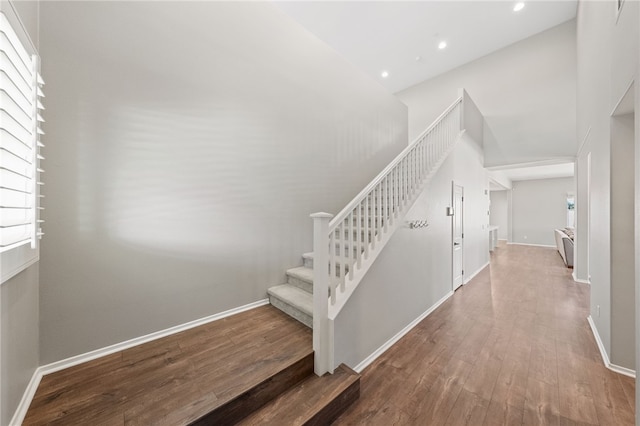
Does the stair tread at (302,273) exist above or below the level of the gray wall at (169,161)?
below

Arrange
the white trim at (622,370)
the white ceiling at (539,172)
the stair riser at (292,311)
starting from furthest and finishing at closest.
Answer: the white ceiling at (539,172), the stair riser at (292,311), the white trim at (622,370)

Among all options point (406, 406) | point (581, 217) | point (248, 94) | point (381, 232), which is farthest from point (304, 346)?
point (581, 217)

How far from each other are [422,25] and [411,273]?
5.34 meters

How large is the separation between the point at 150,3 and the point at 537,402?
4567 millimetres

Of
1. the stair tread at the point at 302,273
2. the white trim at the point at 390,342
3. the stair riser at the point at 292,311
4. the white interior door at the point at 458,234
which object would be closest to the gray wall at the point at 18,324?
the stair riser at the point at 292,311

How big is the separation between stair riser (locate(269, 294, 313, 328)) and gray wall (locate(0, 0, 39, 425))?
70.0 inches

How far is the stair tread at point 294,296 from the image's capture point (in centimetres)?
224

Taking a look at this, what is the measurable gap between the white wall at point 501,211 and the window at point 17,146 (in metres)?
14.1

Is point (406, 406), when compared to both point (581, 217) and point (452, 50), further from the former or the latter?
point (452, 50)

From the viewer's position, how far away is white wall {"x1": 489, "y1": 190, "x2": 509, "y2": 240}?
432 inches

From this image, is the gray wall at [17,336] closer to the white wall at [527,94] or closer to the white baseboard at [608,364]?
the white baseboard at [608,364]

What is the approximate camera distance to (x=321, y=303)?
181 cm

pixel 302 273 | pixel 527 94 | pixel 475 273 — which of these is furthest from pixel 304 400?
pixel 527 94

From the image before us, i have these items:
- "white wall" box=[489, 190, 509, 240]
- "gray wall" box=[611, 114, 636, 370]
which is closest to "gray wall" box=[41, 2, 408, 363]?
"gray wall" box=[611, 114, 636, 370]
